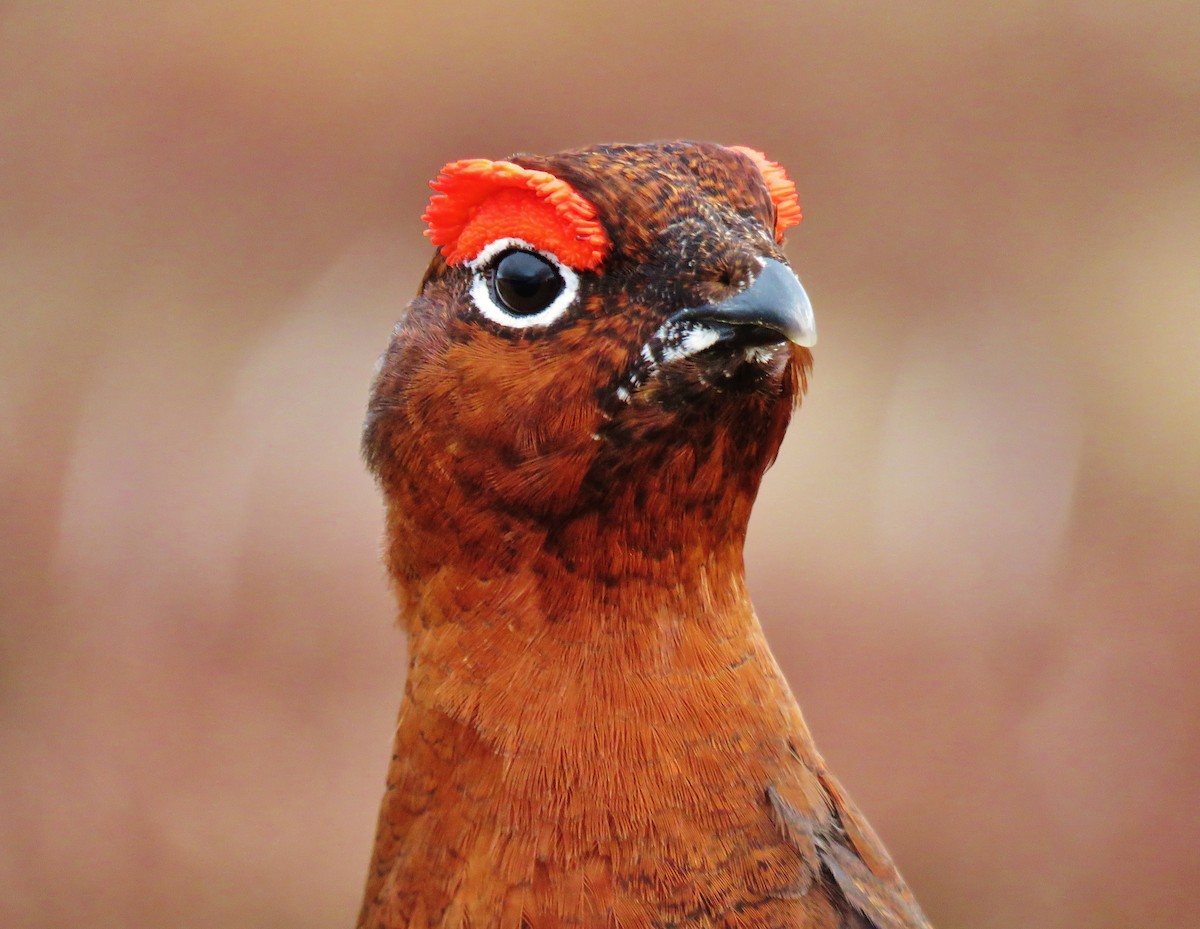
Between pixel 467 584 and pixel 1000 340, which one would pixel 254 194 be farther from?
pixel 467 584

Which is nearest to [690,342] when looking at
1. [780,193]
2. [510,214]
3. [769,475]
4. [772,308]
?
[772,308]

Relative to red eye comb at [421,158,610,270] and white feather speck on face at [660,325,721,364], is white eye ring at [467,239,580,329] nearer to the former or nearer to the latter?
red eye comb at [421,158,610,270]

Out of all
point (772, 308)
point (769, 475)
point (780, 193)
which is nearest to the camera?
point (772, 308)

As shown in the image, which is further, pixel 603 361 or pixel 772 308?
pixel 603 361

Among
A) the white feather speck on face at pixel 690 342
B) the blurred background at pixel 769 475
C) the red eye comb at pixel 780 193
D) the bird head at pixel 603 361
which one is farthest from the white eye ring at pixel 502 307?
the blurred background at pixel 769 475

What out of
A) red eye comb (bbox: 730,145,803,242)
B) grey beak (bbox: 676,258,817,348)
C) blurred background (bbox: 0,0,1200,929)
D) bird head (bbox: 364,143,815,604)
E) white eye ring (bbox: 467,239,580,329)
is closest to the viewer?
grey beak (bbox: 676,258,817,348)

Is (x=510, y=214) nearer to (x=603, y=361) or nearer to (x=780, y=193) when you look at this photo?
(x=603, y=361)

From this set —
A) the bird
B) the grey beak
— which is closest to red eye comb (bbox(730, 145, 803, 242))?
the bird
